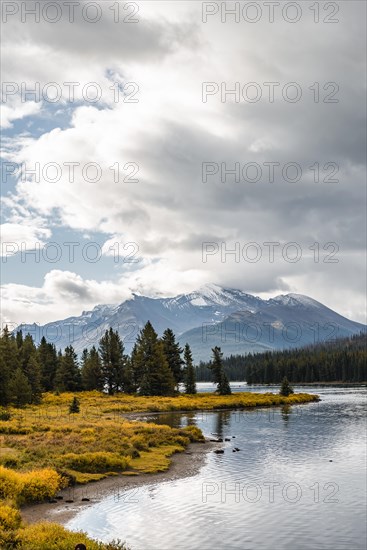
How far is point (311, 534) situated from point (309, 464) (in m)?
14.6

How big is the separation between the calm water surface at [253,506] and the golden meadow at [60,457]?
328cm

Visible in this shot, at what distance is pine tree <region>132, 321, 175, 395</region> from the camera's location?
3792 inches

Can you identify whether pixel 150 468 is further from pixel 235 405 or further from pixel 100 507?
pixel 235 405

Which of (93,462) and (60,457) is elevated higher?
(60,457)

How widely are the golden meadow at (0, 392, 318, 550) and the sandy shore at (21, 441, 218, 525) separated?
0.64 metres

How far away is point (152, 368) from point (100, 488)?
69.1 m

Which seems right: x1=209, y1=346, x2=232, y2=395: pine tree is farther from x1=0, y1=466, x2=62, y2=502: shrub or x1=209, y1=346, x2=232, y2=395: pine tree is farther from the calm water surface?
x1=0, y1=466, x2=62, y2=502: shrub

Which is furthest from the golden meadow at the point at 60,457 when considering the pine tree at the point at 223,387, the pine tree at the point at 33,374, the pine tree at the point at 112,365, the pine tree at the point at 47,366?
the pine tree at the point at 47,366

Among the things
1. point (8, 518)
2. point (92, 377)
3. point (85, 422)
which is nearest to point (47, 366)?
point (92, 377)

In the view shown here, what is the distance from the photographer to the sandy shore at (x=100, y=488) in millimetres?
23337

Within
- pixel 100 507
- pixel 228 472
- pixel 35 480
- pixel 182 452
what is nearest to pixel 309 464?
pixel 228 472

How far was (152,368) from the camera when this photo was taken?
9769cm

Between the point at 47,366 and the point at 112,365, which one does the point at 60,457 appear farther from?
the point at 47,366

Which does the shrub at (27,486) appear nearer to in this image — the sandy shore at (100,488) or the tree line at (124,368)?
the sandy shore at (100,488)
